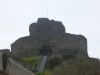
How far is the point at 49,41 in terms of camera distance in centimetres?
5847

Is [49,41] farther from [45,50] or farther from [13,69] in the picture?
[13,69]

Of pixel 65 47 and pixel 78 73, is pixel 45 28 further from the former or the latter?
pixel 78 73

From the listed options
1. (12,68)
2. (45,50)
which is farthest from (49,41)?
(12,68)

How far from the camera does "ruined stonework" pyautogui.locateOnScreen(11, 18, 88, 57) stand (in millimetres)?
58594

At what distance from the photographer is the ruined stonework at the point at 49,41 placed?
58.6m

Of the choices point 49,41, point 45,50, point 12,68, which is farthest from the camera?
point 49,41

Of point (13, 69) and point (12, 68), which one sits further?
point (13, 69)

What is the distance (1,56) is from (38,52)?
3635cm

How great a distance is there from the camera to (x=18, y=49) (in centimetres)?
6009

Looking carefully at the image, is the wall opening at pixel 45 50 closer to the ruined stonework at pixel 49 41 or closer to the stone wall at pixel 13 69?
the ruined stonework at pixel 49 41

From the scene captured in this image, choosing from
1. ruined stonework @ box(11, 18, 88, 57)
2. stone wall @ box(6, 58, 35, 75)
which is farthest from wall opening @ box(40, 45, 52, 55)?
stone wall @ box(6, 58, 35, 75)

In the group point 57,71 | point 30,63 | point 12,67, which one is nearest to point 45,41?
point 30,63

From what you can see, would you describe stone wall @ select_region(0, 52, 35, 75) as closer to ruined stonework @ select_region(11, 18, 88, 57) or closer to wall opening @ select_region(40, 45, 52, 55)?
wall opening @ select_region(40, 45, 52, 55)

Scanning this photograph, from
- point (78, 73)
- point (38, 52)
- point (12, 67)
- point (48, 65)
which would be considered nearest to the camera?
point (12, 67)
